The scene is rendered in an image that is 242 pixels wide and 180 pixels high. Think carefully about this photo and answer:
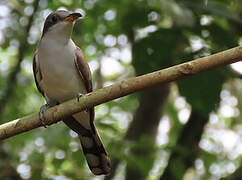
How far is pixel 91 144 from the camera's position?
173 inches

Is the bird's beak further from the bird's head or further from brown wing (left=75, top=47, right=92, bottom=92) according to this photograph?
brown wing (left=75, top=47, right=92, bottom=92)

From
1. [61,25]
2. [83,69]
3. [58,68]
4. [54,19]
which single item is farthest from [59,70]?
[54,19]

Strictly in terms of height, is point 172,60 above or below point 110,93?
below

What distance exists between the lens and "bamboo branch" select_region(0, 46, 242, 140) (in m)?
2.57

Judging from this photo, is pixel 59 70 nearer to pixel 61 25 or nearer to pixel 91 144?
pixel 61 25

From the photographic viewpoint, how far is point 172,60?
4336mm

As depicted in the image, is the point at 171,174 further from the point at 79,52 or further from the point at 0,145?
the point at 0,145

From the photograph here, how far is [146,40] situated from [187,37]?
524 mm

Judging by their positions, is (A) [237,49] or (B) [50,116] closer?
(A) [237,49]

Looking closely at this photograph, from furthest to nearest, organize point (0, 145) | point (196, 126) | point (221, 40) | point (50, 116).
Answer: point (0, 145) → point (196, 126) → point (221, 40) → point (50, 116)

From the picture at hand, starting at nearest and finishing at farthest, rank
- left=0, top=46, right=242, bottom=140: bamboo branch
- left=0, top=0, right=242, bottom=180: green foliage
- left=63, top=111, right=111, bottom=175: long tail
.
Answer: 1. left=0, top=46, right=242, bottom=140: bamboo branch
2. left=0, top=0, right=242, bottom=180: green foliage
3. left=63, top=111, right=111, bottom=175: long tail

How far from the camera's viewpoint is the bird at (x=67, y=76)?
166 inches

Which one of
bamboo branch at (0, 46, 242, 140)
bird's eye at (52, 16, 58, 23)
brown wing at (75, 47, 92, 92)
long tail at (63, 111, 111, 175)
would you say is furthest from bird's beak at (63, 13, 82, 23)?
bamboo branch at (0, 46, 242, 140)

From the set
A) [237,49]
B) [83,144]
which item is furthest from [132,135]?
A: [237,49]
